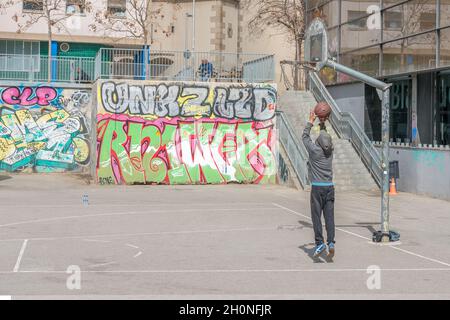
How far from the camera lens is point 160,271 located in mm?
10258

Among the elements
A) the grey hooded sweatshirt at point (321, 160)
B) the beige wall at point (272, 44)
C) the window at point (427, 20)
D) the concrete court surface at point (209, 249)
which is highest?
the beige wall at point (272, 44)

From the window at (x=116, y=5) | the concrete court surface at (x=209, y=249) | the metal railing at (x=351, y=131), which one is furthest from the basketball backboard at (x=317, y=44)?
the window at (x=116, y=5)

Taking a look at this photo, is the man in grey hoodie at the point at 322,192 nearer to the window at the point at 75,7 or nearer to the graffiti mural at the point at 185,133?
→ the graffiti mural at the point at 185,133

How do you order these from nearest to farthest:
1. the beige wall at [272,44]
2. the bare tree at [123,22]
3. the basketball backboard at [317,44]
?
1. the basketball backboard at [317,44]
2. the bare tree at [123,22]
3. the beige wall at [272,44]

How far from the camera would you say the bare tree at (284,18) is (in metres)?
37.4

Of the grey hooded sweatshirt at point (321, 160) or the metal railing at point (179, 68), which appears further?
the metal railing at point (179, 68)

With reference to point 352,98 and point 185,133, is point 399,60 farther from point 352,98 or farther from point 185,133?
point 185,133

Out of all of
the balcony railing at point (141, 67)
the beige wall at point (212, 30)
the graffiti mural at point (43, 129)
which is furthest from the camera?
the beige wall at point (212, 30)

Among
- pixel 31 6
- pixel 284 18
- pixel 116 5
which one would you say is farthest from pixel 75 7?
pixel 284 18

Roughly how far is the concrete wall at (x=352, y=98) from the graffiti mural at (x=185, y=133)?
11.1 feet

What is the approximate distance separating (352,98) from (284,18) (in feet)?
39.3

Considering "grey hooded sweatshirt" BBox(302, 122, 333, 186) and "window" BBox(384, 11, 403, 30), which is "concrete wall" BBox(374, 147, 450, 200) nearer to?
"window" BBox(384, 11, 403, 30)

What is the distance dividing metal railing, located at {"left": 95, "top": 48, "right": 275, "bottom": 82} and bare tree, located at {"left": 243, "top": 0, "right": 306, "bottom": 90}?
4.52 m
